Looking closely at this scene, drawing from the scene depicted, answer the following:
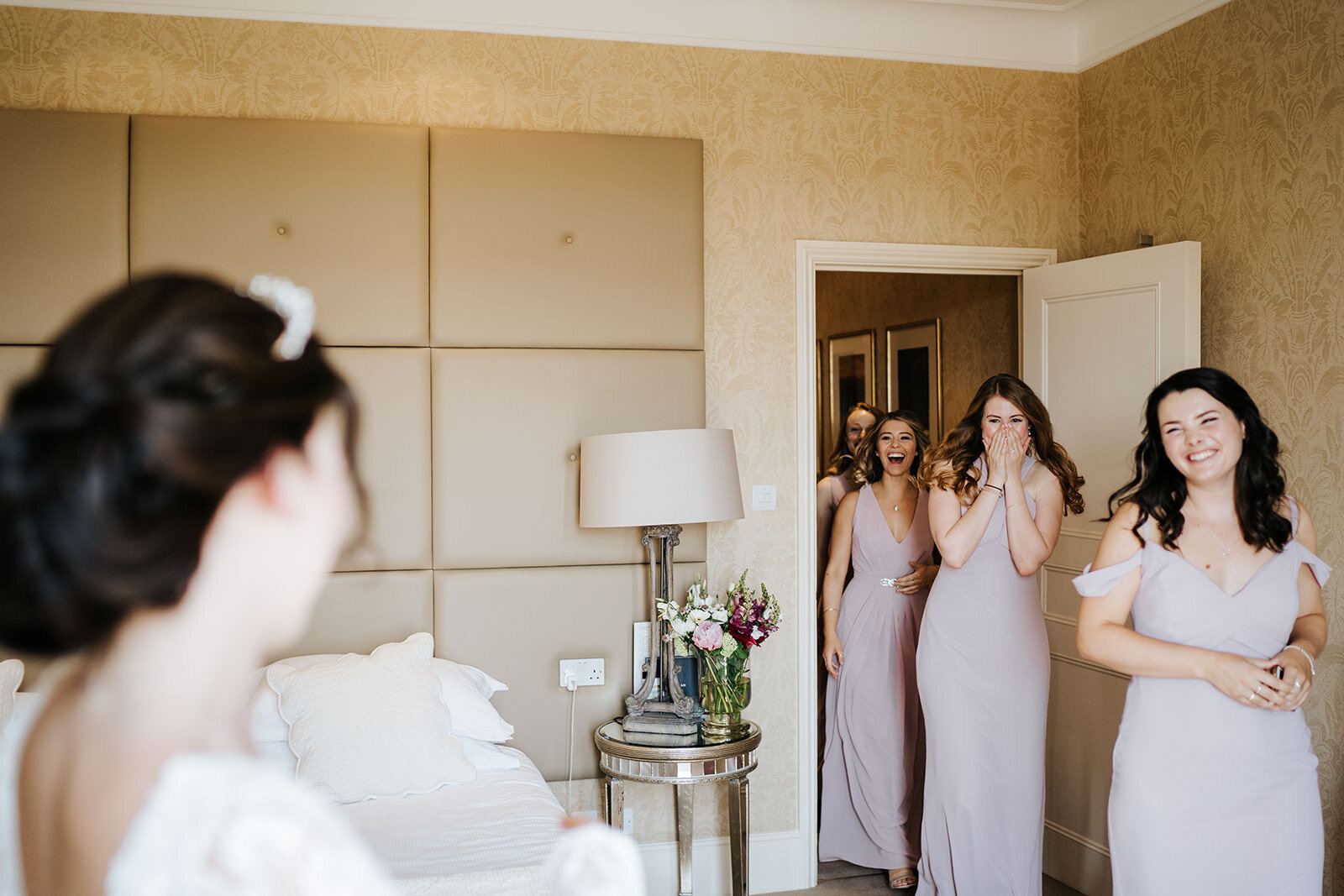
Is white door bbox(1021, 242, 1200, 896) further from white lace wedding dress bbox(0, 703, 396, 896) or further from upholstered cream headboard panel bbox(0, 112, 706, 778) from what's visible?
white lace wedding dress bbox(0, 703, 396, 896)

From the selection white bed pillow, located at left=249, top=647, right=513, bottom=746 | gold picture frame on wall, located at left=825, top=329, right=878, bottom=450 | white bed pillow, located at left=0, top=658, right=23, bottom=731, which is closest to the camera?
white bed pillow, located at left=0, top=658, right=23, bottom=731

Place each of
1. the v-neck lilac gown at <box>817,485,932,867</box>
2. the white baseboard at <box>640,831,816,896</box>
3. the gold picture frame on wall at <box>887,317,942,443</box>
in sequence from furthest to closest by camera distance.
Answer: the gold picture frame on wall at <box>887,317,942,443</box>
the v-neck lilac gown at <box>817,485,932,867</box>
the white baseboard at <box>640,831,816,896</box>

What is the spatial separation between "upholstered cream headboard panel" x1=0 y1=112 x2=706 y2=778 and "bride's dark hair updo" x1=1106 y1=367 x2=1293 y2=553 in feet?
4.76

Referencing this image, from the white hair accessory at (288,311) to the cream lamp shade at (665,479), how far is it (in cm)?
205

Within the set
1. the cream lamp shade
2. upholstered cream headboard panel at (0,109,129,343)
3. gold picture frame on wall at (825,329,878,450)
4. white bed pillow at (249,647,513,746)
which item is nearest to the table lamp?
the cream lamp shade

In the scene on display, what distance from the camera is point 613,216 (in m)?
3.22

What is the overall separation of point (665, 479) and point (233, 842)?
2189mm

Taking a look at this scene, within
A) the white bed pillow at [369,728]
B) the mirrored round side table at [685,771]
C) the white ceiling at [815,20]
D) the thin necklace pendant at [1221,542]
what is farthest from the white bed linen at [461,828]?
the white ceiling at [815,20]

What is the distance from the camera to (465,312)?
123 inches

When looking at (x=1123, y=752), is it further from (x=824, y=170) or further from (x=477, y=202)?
(x=477, y=202)

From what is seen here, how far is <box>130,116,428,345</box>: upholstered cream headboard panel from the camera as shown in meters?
2.94

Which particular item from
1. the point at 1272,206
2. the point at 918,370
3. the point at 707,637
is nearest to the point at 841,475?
the point at 918,370

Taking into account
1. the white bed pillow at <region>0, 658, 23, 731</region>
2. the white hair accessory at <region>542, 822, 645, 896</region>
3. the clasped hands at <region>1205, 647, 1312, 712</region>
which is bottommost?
the white bed pillow at <region>0, 658, 23, 731</region>

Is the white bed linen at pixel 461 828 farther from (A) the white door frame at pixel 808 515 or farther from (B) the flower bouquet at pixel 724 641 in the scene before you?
(A) the white door frame at pixel 808 515
